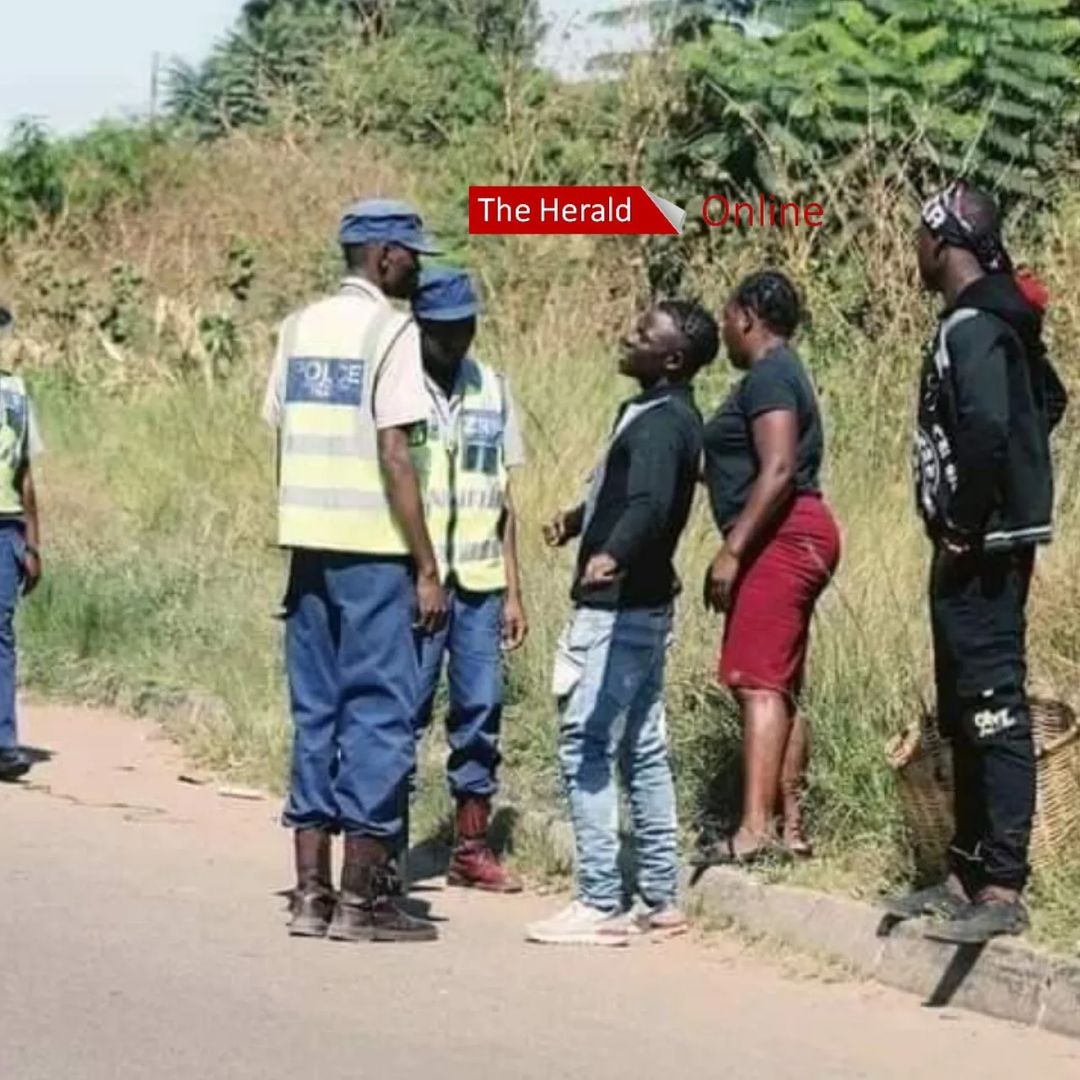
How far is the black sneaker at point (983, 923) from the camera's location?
6.67 metres

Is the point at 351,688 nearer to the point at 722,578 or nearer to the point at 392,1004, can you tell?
the point at 392,1004

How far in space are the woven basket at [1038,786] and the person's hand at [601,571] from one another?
0.94 m

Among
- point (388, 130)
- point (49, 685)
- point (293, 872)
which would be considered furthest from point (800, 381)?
point (388, 130)

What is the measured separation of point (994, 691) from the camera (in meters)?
6.72

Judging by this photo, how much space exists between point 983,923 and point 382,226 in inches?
96.2

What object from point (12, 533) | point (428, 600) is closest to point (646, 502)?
point (428, 600)

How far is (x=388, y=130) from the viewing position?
20.4m

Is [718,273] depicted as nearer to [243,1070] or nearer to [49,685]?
[49,685]

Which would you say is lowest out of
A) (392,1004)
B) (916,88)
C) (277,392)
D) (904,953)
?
(392,1004)

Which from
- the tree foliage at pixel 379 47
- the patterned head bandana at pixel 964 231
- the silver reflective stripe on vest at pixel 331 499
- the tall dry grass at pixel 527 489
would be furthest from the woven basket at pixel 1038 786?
the tree foliage at pixel 379 47

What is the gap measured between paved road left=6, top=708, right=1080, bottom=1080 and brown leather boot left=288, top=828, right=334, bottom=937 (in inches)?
3.5

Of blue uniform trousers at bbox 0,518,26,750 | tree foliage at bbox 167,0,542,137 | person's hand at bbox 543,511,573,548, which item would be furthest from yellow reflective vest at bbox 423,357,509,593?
tree foliage at bbox 167,0,542,137

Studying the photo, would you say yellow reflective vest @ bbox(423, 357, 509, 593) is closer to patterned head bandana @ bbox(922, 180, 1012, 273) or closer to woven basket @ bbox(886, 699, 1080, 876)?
woven basket @ bbox(886, 699, 1080, 876)

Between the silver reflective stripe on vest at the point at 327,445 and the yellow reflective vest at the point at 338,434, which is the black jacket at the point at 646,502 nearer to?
the yellow reflective vest at the point at 338,434
